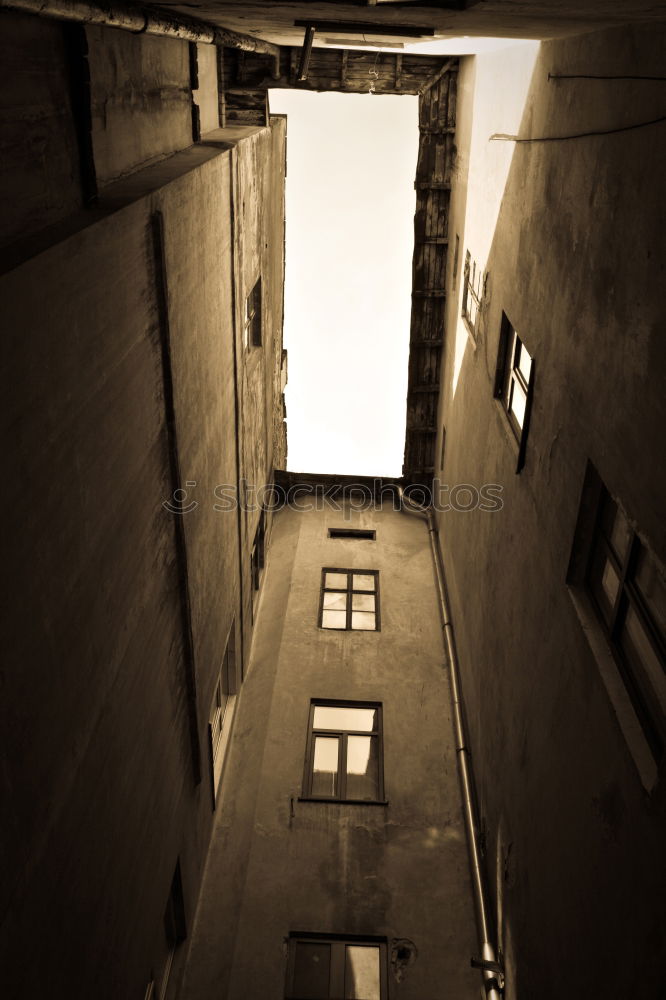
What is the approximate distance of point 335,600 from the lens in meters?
12.6

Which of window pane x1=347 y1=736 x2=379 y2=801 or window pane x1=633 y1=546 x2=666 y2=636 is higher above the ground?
window pane x1=633 y1=546 x2=666 y2=636

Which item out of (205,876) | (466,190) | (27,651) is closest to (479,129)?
(466,190)

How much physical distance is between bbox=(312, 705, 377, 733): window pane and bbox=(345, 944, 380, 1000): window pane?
2.92 m

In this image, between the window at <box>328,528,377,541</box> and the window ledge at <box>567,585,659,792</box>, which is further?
the window at <box>328,528,377,541</box>

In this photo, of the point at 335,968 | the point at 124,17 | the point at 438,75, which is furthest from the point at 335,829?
the point at 438,75

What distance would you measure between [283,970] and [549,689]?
4.25 m

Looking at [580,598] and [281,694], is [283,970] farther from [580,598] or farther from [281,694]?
[580,598]

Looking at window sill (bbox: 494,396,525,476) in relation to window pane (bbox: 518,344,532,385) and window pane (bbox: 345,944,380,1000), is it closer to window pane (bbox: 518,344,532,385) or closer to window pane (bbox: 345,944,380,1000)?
window pane (bbox: 518,344,532,385)

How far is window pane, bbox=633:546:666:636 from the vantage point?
409 centimetres

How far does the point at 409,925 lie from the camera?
780 centimetres

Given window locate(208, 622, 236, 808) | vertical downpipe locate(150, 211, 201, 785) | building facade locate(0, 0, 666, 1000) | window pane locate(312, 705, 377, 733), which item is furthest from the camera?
window pane locate(312, 705, 377, 733)

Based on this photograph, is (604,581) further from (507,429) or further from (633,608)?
(507,429)

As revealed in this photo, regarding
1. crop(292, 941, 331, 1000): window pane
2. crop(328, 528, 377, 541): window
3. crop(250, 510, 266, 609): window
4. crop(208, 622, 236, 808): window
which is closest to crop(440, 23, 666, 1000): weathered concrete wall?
crop(292, 941, 331, 1000): window pane

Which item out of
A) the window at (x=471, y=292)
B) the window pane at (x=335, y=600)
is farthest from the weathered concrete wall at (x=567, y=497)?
the window pane at (x=335, y=600)
